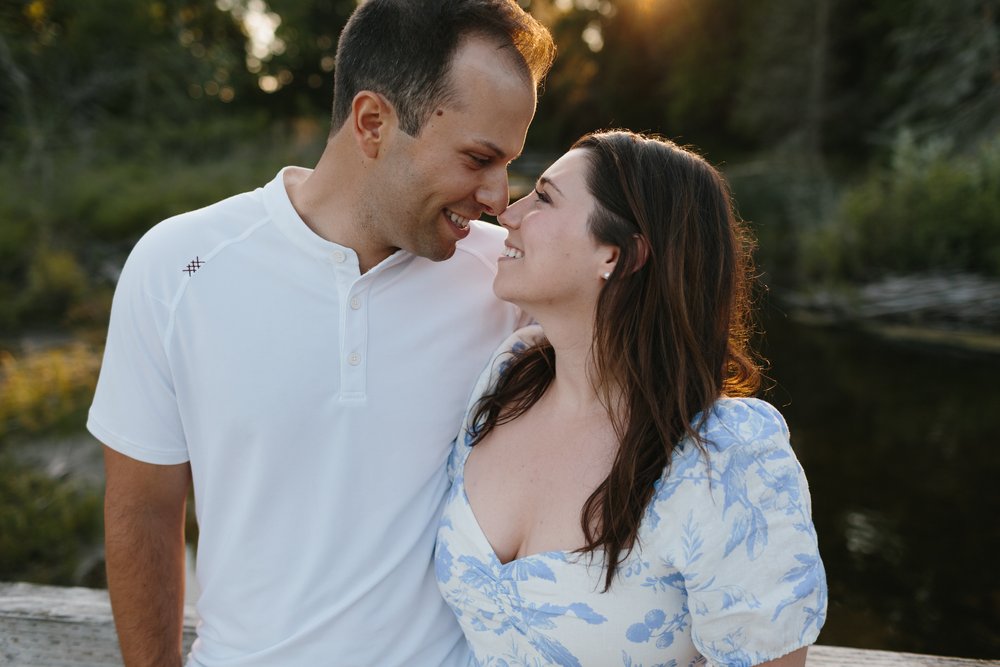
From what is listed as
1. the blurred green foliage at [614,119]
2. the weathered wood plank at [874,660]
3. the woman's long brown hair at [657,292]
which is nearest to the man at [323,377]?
the woman's long brown hair at [657,292]

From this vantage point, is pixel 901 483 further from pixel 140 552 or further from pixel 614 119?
pixel 614 119

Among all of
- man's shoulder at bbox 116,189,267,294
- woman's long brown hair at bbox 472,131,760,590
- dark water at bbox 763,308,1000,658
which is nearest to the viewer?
woman's long brown hair at bbox 472,131,760,590

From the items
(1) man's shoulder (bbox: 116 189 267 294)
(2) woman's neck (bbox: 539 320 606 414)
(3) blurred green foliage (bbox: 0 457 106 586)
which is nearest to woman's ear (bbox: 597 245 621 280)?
(2) woman's neck (bbox: 539 320 606 414)

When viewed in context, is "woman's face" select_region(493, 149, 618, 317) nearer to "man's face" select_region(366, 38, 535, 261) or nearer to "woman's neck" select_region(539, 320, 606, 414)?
"woman's neck" select_region(539, 320, 606, 414)

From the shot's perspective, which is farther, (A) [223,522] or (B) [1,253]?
(B) [1,253]

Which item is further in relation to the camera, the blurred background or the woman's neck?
the blurred background

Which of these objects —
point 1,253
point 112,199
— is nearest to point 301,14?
point 112,199

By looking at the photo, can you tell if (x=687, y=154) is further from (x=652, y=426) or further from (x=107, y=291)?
(x=107, y=291)

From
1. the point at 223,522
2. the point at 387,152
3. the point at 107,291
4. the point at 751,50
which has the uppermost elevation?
the point at 751,50

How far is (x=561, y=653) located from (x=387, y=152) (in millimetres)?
1115

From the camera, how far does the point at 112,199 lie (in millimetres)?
11227

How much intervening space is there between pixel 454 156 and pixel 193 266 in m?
0.60

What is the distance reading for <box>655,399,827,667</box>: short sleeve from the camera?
4.79 feet

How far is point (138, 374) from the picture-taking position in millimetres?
1769
